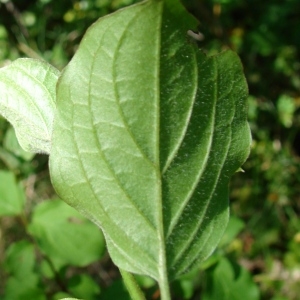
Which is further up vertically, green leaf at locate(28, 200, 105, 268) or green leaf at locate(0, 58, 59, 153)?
green leaf at locate(0, 58, 59, 153)

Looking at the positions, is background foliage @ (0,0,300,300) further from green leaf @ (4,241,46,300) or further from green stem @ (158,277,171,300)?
green stem @ (158,277,171,300)

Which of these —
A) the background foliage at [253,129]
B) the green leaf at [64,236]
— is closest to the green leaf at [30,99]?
the green leaf at [64,236]

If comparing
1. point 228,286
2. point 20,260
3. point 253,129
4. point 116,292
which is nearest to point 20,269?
point 20,260

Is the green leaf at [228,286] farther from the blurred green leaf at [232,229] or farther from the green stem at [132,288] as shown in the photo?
the green stem at [132,288]

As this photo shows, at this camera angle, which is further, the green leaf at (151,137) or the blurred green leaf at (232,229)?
the blurred green leaf at (232,229)

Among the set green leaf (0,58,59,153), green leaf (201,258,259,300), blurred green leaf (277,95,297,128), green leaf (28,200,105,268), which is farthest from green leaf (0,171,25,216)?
blurred green leaf (277,95,297,128)

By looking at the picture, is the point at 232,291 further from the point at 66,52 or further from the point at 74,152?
the point at 66,52
